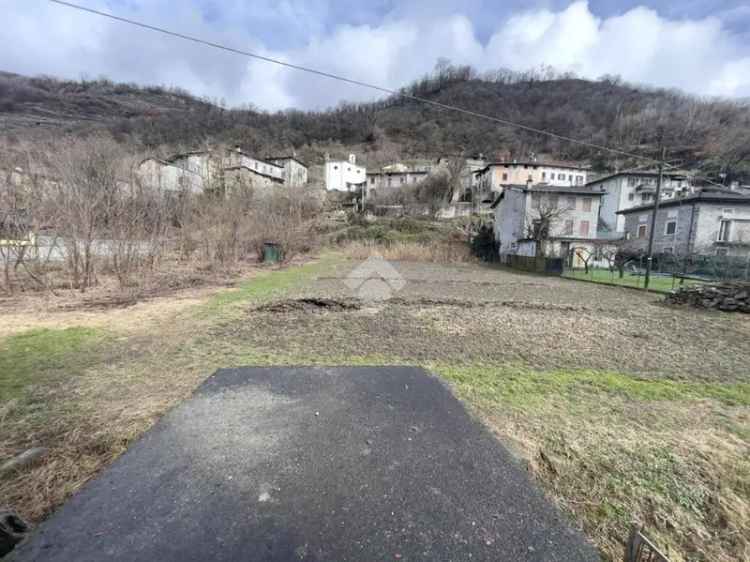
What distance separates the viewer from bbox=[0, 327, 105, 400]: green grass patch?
331 cm

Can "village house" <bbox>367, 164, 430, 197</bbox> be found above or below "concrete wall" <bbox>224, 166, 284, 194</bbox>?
above

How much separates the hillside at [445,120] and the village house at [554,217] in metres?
26.2

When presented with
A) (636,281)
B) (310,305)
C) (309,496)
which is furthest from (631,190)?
(309,496)

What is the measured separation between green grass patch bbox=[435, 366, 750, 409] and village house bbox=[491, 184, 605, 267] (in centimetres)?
1952

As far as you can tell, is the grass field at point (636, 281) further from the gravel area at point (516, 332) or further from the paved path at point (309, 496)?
the paved path at point (309, 496)

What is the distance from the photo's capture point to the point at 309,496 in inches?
65.9

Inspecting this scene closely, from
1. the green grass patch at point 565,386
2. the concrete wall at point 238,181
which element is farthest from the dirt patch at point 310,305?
the concrete wall at point 238,181

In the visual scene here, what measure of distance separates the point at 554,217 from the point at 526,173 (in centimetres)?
2140

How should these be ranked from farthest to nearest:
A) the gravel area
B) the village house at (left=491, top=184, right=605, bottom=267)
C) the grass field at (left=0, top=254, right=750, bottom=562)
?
the village house at (left=491, top=184, right=605, bottom=267) < the gravel area < the grass field at (left=0, top=254, right=750, bottom=562)

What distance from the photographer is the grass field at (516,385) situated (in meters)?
1.80

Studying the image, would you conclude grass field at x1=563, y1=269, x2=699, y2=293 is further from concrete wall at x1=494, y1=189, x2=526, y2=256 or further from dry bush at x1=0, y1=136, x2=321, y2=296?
dry bush at x1=0, y1=136, x2=321, y2=296

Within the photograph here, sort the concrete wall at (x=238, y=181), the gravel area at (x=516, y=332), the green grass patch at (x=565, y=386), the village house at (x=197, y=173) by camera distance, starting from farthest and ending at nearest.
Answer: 1. the concrete wall at (x=238, y=181)
2. the village house at (x=197, y=173)
3. the gravel area at (x=516, y=332)
4. the green grass patch at (x=565, y=386)

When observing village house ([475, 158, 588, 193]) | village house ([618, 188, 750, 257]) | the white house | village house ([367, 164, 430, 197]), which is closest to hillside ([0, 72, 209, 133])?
the white house

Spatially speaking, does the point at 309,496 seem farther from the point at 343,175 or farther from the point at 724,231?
the point at 343,175
